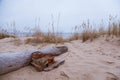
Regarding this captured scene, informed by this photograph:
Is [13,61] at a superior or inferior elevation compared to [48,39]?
inferior

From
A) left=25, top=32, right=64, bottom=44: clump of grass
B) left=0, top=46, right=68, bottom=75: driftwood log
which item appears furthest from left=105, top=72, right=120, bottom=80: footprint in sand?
left=25, top=32, right=64, bottom=44: clump of grass

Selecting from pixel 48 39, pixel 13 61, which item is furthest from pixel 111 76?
pixel 48 39

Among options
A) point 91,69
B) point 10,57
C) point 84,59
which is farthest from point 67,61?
point 10,57

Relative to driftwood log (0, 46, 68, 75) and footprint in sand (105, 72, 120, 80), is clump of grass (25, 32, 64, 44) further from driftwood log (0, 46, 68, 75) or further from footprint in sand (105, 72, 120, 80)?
footprint in sand (105, 72, 120, 80)

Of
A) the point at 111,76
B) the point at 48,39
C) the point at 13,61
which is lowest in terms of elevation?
the point at 111,76

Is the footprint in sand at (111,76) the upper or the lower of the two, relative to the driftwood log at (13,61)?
lower

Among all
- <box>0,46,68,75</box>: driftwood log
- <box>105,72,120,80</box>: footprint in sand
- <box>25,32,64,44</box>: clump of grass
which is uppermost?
<box>25,32,64,44</box>: clump of grass

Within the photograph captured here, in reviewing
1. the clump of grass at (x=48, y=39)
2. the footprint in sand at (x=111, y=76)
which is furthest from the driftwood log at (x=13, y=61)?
the clump of grass at (x=48, y=39)

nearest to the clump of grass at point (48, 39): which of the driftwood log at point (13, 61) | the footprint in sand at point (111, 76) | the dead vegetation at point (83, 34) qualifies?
the dead vegetation at point (83, 34)

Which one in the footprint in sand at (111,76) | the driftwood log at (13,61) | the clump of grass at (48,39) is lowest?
the footprint in sand at (111,76)

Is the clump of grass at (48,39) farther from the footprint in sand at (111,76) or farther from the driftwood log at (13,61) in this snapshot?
the footprint in sand at (111,76)

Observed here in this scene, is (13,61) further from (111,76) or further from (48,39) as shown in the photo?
(48,39)

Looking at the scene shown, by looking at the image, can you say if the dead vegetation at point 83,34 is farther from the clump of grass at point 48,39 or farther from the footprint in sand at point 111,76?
the footprint in sand at point 111,76

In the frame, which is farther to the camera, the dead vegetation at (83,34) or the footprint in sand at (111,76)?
the dead vegetation at (83,34)
